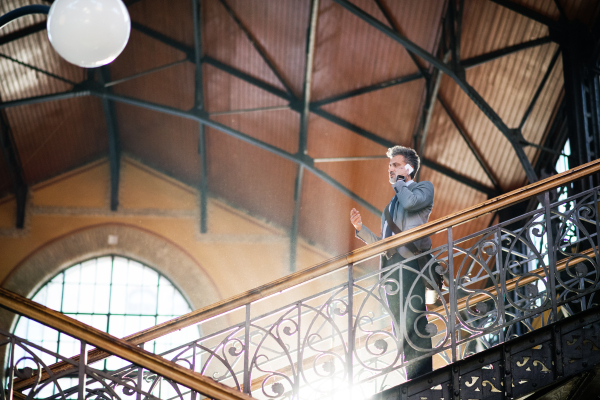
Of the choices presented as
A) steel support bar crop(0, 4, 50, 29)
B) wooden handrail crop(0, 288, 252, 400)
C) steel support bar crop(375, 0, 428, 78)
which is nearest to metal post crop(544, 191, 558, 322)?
wooden handrail crop(0, 288, 252, 400)

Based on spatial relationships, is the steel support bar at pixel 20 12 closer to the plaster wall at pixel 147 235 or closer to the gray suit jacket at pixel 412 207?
the gray suit jacket at pixel 412 207

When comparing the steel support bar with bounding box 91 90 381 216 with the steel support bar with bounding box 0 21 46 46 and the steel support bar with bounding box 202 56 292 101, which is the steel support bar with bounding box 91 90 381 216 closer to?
the steel support bar with bounding box 202 56 292 101

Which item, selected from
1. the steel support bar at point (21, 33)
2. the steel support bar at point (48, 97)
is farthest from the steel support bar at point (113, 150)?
the steel support bar at point (21, 33)

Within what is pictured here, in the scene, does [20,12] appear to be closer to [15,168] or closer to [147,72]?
[147,72]

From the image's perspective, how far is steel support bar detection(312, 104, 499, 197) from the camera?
31.2ft

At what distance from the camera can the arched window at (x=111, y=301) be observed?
36.8 ft

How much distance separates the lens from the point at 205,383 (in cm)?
358

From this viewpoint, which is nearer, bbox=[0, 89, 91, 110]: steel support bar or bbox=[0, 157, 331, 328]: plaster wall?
bbox=[0, 89, 91, 110]: steel support bar

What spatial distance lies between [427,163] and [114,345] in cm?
666

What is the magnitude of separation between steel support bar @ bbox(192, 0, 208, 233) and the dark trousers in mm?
5712

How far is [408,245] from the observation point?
420 cm

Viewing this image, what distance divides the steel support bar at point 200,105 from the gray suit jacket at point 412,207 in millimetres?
5477

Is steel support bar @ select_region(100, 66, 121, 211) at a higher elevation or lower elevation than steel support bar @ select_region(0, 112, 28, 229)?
higher

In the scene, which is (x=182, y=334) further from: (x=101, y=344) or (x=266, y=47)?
(x=101, y=344)
